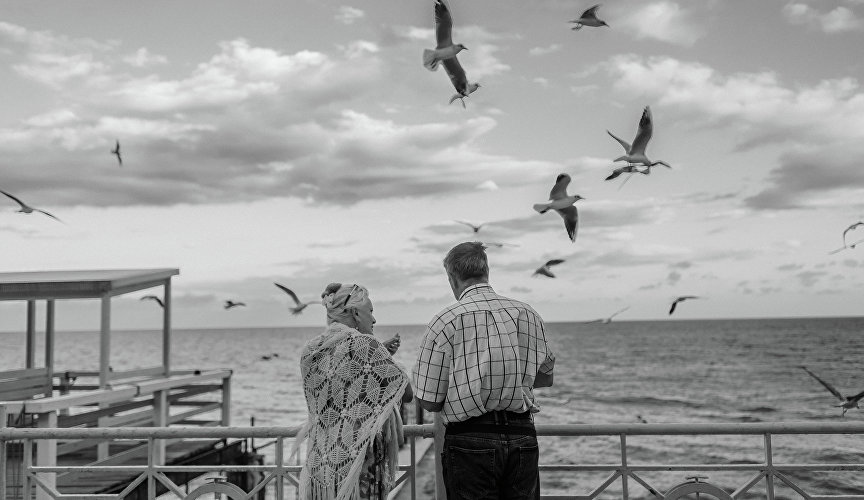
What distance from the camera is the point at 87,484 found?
1125 centimetres

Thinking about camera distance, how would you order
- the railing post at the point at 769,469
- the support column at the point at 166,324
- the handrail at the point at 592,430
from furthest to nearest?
1. the support column at the point at 166,324
2. the railing post at the point at 769,469
3. the handrail at the point at 592,430

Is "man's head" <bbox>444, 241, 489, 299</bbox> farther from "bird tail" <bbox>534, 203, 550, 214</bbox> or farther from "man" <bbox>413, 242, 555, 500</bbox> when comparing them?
"bird tail" <bbox>534, 203, 550, 214</bbox>

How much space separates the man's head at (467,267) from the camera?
3.58 meters

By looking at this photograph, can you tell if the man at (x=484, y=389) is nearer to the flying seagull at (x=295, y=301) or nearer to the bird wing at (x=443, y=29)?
the bird wing at (x=443, y=29)

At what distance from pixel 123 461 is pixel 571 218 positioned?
9.83 meters

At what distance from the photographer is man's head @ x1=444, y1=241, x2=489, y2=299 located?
141 inches

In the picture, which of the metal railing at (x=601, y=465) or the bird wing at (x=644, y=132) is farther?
the bird wing at (x=644, y=132)

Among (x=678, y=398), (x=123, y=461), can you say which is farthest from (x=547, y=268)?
(x=678, y=398)

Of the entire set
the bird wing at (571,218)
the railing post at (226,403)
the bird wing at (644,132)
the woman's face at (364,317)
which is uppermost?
the bird wing at (644,132)

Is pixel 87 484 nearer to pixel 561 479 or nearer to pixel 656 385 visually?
pixel 561 479

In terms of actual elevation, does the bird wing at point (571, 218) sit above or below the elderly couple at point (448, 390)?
above

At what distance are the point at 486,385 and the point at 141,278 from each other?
11180mm

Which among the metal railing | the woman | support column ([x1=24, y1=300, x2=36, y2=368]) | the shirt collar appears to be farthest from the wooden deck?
the shirt collar

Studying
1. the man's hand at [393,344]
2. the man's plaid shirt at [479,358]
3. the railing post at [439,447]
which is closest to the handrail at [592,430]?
the railing post at [439,447]
